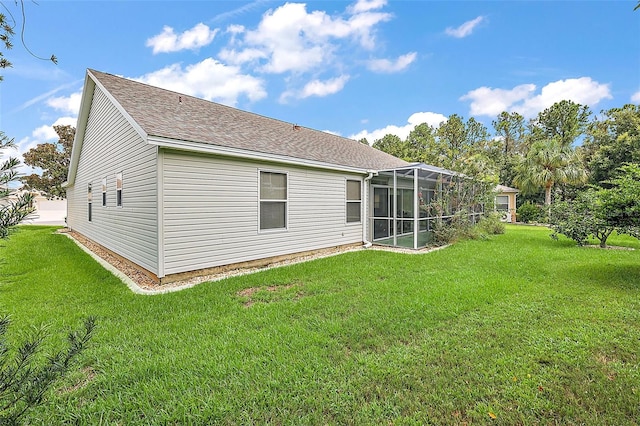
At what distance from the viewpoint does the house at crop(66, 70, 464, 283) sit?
5.86 meters

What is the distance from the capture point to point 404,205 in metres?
10.8

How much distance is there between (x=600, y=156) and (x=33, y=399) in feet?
96.1

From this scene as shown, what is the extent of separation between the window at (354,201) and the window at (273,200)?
112 inches

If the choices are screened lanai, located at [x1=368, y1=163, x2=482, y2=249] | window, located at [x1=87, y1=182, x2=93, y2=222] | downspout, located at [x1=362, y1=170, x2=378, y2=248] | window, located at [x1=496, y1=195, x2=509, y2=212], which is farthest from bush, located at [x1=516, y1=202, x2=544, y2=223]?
window, located at [x1=87, y1=182, x2=93, y2=222]

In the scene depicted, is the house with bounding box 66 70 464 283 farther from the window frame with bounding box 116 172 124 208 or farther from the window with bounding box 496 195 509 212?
the window with bounding box 496 195 509 212

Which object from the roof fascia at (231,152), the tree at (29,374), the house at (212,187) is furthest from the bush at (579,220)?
the tree at (29,374)

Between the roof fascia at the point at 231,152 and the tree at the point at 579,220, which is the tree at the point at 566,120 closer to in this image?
the tree at the point at 579,220

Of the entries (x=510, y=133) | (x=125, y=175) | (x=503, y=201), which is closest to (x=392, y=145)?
(x=503, y=201)

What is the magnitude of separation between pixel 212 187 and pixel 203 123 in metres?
2.06

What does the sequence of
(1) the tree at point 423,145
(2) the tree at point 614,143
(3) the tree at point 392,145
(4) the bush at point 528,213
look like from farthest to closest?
(3) the tree at point 392,145 → (1) the tree at point 423,145 → (4) the bush at point 528,213 → (2) the tree at point 614,143

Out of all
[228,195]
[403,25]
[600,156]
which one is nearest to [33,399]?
[228,195]

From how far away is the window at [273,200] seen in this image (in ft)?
24.3

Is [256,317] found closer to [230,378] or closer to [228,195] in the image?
[230,378]

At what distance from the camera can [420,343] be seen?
10.6ft
